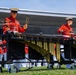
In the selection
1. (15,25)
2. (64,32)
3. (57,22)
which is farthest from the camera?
(57,22)

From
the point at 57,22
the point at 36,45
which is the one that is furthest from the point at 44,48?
the point at 57,22

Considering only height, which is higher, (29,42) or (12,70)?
(29,42)

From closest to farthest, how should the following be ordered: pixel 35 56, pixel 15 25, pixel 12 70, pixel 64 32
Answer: pixel 12 70, pixel 15 25, pixel 35 56, pixel 64 32

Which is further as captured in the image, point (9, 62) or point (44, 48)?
point (44, 48)

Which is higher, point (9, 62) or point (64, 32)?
point (64, 32)

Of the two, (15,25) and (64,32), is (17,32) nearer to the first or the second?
(15,25)

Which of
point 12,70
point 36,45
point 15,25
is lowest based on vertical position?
point 12,70

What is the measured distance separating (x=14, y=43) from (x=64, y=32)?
2281mm

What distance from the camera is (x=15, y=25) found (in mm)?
9047

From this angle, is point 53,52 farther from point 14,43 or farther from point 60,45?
point 14,43

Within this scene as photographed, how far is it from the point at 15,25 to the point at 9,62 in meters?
1.19

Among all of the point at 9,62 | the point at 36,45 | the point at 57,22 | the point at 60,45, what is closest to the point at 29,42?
the point at 36,45

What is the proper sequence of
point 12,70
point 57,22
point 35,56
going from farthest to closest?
point 57,22, point 35,56, point 12,70

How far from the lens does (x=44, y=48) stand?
931 cm
